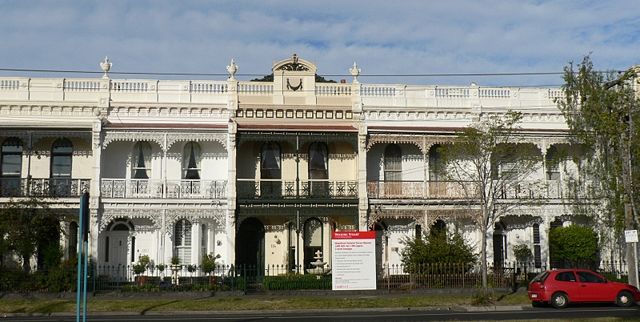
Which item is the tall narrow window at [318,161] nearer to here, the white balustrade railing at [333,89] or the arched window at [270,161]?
the arched window at [270,161]

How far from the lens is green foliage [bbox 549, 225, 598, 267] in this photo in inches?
1292

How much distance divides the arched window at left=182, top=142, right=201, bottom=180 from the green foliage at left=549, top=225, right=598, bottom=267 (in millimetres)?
16626

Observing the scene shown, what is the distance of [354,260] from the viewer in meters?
27.7

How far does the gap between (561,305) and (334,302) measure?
7449mm

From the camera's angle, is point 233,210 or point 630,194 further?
point 233,210

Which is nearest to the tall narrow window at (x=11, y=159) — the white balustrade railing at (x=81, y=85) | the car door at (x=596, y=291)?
the white balustrade railing at (x=81, y=85)

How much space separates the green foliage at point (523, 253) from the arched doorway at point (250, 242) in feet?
38.6

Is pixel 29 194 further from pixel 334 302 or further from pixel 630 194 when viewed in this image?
pixel 630 194

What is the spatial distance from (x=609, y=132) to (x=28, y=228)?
897 inches

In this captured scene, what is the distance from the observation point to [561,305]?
2394cm

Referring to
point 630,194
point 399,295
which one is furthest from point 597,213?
point 399,295

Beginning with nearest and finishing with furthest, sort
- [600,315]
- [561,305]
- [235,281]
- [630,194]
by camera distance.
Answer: [600,315]
[561,305]
[630,194]
[235,281]

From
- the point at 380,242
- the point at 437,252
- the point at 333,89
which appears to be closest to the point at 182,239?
the point at 380,242

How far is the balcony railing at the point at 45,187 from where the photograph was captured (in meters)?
31.0
